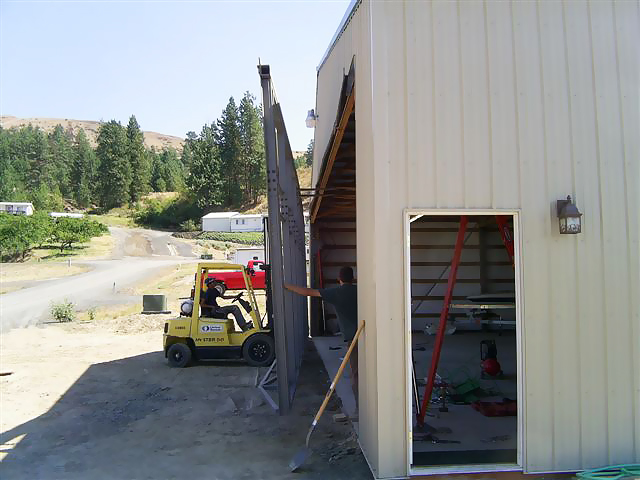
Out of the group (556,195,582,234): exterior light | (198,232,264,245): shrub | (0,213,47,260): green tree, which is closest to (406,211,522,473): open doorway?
(556,195,582,234): exterior light

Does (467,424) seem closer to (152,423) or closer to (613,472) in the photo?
(613,472)

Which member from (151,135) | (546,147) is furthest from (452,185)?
(151,135)

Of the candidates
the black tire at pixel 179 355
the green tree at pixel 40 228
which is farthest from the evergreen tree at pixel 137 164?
the black tire at pixel 179 355

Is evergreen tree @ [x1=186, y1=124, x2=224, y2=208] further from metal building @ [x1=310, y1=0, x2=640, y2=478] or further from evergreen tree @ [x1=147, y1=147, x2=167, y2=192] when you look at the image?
metal building @ [x1=310, y1=0, x2=640, y2=478]

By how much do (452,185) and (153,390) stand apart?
5.82 m

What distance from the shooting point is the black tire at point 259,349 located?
9.23 metres

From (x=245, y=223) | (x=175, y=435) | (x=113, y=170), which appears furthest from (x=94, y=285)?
(x=113, y=170)

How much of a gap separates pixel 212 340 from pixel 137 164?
226 feet

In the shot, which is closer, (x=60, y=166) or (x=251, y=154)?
(x=251, y=154)

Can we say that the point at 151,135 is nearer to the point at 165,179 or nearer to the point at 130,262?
the point at 165,179

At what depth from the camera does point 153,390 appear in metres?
7.83

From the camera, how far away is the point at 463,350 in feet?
33.6

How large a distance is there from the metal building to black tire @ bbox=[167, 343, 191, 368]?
18.3 ft

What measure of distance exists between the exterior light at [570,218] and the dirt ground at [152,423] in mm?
2668
